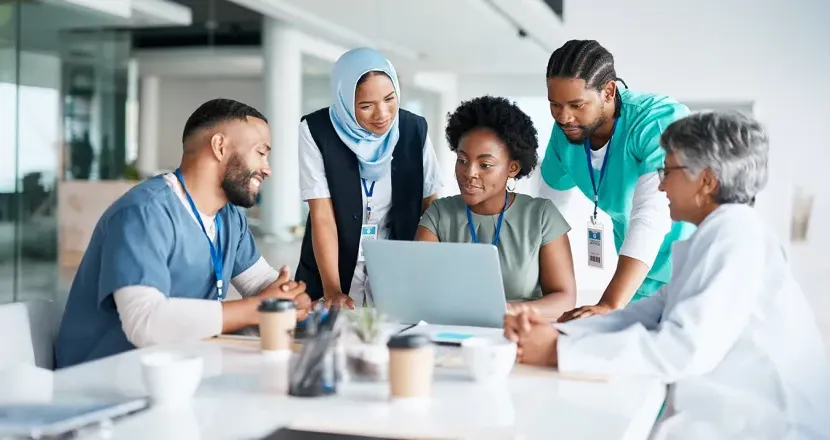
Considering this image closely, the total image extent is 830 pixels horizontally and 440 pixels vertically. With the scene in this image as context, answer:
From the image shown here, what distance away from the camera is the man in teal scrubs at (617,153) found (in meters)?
2.68

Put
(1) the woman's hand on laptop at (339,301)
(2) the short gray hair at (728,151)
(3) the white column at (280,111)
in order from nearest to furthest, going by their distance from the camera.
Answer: (2) the short gray hair at (728,151)
(1) the woman's hand on laptop at (339,301)
(3) the white column at (280,111)

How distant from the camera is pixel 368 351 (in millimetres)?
1699

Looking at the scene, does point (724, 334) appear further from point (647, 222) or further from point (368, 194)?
point (368, 194)

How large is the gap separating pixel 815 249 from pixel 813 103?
139 cm

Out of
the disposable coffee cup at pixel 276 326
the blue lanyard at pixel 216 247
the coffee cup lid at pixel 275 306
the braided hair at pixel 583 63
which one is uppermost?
the braided hair at pixel 583 63

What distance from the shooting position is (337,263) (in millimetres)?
3133

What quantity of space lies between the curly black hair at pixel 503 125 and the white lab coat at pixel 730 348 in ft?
3.69

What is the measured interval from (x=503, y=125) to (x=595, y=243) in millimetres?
512

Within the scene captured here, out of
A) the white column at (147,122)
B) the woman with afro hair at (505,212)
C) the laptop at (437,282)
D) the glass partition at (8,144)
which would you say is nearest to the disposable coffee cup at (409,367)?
the laptop at (437,282)

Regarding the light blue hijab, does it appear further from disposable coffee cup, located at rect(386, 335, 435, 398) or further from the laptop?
disposable coffee cup, located at rect(386, 335, 435, 398)

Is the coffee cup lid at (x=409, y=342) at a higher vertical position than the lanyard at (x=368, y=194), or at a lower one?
Result: lower

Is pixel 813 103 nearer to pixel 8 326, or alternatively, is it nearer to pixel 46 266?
pixel 46 266

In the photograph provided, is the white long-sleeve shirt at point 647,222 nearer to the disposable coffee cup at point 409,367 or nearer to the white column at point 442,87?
the disposable coffee cup at point 409,367

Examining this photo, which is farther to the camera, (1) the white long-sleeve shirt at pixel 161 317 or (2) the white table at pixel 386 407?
(1) the white long-sleeve shirt at pixel 161 317
